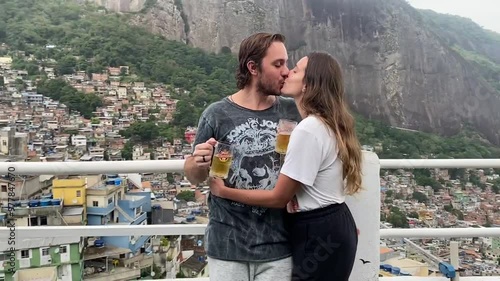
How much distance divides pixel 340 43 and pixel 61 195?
41.3m

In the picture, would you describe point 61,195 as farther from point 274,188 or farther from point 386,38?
point 386,38

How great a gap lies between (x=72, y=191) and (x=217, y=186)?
56.2 inches

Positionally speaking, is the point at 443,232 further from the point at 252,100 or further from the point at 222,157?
the point at 222,157

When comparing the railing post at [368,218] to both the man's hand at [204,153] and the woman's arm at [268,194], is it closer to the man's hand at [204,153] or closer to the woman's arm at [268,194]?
the woman's arm at [268,194]

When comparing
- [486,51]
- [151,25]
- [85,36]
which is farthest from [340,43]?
[85,36]

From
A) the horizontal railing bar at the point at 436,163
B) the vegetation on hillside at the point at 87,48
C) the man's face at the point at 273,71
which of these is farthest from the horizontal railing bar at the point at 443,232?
the vegetation on hillside at the point at 87,48

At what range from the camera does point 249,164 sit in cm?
158

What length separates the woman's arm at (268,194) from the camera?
1.48 meters

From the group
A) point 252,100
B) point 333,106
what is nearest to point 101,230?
point 252,100

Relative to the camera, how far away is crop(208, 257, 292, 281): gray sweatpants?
5.05 ft

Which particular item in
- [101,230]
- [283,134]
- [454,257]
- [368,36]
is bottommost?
[454,257]

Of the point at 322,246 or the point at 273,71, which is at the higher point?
the point at 273,71

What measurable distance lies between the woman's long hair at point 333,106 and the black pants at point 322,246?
0.44 feet

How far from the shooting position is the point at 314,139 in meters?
1.47
